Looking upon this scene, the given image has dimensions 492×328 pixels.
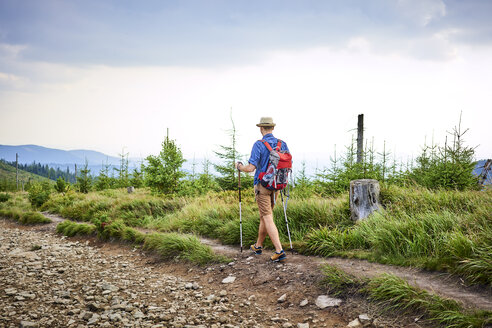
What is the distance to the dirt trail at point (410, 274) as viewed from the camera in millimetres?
3879

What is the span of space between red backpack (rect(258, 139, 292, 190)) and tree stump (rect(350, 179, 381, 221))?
2592 mm

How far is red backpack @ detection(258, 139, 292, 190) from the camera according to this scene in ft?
19.4

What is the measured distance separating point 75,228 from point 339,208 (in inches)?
341

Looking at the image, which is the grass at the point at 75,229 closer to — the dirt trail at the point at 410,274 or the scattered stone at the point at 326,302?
the dirt trail at the point at 410,274

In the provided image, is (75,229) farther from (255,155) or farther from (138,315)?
(255,155)

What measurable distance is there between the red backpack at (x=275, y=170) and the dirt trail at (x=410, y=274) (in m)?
1.51

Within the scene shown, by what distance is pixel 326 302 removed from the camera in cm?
453

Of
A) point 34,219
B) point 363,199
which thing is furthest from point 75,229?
point 363,199

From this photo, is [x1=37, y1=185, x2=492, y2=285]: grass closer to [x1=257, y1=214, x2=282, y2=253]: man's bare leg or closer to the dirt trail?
the dirt trail

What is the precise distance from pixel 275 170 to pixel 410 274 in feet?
9.02

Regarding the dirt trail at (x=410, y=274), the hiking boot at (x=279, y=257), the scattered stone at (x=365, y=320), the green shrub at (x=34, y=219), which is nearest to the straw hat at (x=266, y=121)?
the hiking boot at (x=279, y=257)

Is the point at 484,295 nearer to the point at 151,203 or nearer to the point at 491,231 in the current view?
the point at 491,231

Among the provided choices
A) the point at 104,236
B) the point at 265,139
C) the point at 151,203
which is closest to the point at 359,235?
the point at 265,139

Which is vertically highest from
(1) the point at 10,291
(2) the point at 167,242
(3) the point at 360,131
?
(3) the point at 360,131
